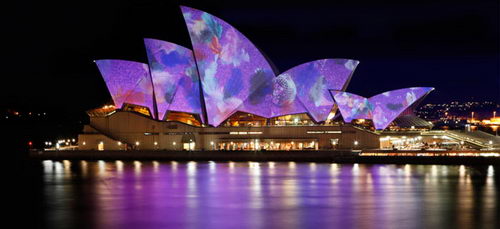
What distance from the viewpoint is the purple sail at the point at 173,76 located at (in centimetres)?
4616

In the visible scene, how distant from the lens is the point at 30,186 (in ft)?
98.7

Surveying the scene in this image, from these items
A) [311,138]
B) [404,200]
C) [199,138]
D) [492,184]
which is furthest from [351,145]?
[404,200]

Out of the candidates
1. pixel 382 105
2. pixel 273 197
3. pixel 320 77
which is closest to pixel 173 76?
pixel 320 77

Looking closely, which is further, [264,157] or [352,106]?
[352,106]

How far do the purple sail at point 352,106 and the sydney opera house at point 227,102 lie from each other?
0.21 ft

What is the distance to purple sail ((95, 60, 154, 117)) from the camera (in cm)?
4700

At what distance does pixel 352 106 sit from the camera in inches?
1832

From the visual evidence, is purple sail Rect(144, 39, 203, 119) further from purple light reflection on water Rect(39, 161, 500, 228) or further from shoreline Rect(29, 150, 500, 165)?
purple light reflection on water Rect(39, 161, 500, 228)

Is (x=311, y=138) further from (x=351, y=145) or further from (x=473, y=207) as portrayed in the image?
(x=473, y=207)

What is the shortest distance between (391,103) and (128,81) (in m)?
17.2

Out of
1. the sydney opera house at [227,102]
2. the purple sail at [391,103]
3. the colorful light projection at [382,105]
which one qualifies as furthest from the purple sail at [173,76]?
the purple sail at [391,103]

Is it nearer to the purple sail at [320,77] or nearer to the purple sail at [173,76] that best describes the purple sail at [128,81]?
the purple sail at [173,76]

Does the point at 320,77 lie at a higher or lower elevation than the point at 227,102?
higher

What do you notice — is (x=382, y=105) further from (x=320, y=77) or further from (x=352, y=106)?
(x=320, y=77)
